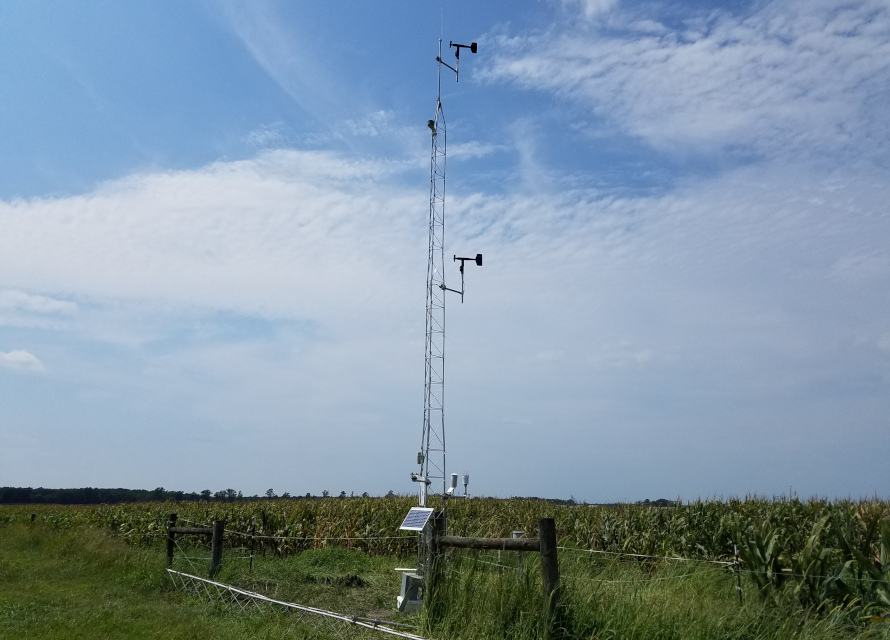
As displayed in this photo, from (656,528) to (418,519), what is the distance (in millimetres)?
8331

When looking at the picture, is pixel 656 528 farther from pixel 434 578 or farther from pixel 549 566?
pixel 549 566

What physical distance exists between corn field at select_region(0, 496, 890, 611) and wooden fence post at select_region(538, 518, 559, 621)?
9.22 feet

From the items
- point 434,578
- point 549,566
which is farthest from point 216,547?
point 549,566

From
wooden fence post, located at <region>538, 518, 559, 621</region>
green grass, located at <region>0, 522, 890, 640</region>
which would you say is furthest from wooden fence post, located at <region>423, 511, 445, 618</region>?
wooden fence post, located at <region>538, 518, 559, 621</region>

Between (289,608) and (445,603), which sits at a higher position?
(445,603)

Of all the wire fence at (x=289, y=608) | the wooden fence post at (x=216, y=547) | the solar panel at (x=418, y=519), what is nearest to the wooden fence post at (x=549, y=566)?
the wire fence at (x=289, y=608)

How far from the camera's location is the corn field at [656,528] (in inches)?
348

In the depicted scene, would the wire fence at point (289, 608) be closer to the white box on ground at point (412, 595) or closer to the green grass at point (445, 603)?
the green grass at point (445, 603)

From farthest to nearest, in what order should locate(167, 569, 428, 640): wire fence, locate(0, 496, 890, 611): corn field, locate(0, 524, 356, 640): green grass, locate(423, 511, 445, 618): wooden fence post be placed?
locate(0, 524, 356, 640): green grass, locate(423, 511, 445, 618): wooden fence post, locate(167, 569, 428, 640): wire fence, locate(0, 496, 890, 611): corn field

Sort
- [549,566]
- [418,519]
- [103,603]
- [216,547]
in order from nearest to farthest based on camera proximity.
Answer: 1. [549,566]
2. [418,519]
3. [103,603]
4. [216,547]

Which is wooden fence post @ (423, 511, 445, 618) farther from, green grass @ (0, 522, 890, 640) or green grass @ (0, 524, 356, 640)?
green grass @ (0, 524, 356, 640)

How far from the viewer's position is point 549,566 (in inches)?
317

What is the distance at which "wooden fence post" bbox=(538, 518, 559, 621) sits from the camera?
7.95m

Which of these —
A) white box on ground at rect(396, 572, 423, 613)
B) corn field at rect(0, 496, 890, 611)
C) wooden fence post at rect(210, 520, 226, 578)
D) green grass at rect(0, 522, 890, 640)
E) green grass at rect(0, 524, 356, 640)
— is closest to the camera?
green grass at rect(0, 522, 890, 640)
